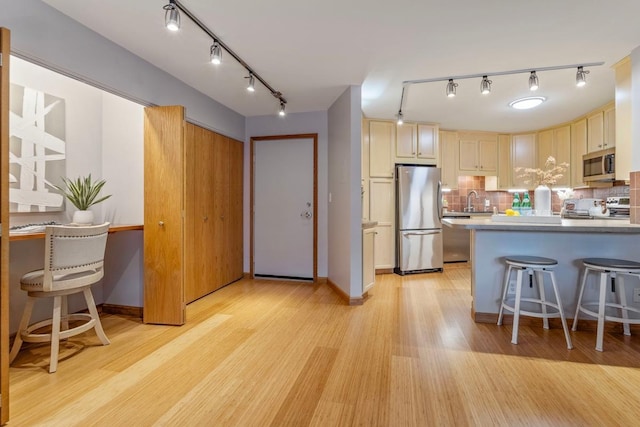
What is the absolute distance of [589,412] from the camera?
158cm

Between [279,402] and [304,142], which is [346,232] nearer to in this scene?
[304,142]

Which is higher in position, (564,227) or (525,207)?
(525,207)

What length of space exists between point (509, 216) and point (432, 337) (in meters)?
1.39

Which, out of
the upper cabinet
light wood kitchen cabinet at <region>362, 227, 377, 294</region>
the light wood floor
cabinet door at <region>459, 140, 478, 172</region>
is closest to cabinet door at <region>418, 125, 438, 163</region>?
the upper cabinet

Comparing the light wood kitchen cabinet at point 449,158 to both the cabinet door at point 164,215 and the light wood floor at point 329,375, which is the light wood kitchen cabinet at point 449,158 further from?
the cabinet door at point 164,215

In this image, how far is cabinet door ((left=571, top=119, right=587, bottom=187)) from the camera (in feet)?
14.9

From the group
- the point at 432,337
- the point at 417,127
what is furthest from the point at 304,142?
the point at 432,337

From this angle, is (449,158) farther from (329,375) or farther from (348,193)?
(329,375)

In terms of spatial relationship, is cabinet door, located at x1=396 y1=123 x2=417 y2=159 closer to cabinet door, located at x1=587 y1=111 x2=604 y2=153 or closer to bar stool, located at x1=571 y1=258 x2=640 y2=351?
cabinet door, located at x1=587 y1=111 x2=604 y2=153

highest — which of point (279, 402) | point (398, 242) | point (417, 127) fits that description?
point (417, 127)

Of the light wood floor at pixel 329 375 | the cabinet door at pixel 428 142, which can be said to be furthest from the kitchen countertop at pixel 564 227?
the cabinet door at pixel 428 142

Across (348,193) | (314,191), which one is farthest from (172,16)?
(314,191)

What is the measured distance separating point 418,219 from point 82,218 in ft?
13.4

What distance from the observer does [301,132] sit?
432cm
